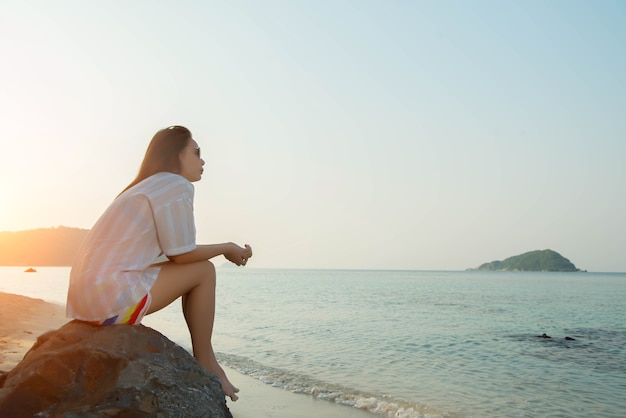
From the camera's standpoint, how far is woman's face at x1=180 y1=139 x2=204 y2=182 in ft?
11.7

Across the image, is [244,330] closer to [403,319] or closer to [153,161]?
[403,319]

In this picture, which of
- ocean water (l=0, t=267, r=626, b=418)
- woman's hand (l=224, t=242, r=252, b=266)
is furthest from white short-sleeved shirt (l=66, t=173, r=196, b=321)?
ocean water (l=0, t=267, r=626, b=418)

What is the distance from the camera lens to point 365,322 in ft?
57.7

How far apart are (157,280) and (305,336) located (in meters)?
10.4

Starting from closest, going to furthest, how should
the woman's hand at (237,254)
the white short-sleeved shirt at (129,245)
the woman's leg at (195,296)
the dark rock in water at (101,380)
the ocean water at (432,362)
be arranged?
the dark rock in water at (101,380), the white short-sleeved shirt at (129,245), the woman's leg at (195,296), the woman's hand at (237,254), the ocean water at (432,362)

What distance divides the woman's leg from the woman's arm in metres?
0.06

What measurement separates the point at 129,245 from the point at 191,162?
75 cm

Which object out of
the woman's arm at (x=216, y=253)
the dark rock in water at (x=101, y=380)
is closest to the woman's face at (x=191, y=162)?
the woman's arm at (x=216, y=253)

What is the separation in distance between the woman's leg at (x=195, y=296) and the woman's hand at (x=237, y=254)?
0.62 ft

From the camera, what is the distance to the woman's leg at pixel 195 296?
337cm

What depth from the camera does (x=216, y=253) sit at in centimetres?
363

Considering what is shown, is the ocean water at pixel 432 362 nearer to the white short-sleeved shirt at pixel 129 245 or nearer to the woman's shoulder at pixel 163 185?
the white short-sleeved shirt at pixel 129 245

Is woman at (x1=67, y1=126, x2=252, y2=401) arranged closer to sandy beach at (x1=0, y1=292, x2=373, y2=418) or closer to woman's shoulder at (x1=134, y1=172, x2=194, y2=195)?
woman's shoulder at (x1=134, y1=172, x2=194, y2=195)

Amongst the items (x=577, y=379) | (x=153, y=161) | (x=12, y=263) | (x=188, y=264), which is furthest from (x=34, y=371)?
(x=12, y=263)
